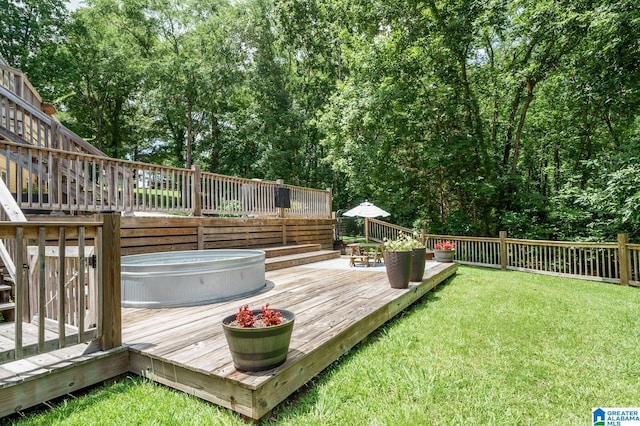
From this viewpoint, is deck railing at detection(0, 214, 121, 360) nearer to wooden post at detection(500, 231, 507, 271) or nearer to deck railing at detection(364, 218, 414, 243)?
wooden post at detection(500, 231, 507, 271)

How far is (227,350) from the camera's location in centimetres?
268

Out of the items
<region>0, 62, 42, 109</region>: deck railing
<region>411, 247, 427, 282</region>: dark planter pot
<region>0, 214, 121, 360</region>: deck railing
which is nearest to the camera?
<region>0, 214, 121, 360</region>: deck railing

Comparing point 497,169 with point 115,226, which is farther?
point 497,169

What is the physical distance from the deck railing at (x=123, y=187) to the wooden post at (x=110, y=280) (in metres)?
3.07

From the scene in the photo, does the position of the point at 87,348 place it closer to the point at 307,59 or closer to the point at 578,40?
the point at 578,40

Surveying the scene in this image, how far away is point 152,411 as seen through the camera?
7.37 feet

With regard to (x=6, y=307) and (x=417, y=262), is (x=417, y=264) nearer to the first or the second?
(x=417, y=262)

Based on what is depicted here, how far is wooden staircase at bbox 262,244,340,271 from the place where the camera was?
726 cm

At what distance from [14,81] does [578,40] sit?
15.0m

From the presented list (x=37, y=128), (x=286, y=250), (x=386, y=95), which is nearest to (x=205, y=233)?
(x=286, y=250)

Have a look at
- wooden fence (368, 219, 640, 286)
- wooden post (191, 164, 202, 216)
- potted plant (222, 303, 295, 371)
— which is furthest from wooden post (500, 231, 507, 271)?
potted plant (222, 303, 295, 371)

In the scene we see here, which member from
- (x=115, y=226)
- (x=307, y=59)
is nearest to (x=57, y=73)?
(x=307, y=59)

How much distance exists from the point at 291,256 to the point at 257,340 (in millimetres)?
6017

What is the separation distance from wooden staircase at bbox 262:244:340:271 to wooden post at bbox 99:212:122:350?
4.33 meters
